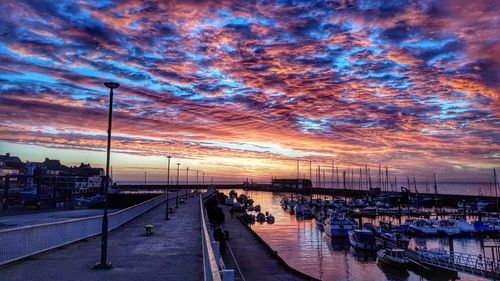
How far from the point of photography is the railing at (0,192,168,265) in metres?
15.8

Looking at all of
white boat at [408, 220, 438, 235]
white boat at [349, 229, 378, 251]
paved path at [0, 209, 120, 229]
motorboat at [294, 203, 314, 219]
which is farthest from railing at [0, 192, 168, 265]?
motorboat at [294, 203, 314, 219]

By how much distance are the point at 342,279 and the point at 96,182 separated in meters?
147

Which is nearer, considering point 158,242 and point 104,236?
point 104,236

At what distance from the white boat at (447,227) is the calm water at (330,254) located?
7.25 feet

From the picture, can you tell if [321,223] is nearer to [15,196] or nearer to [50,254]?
[50,254]

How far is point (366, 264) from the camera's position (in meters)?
47.4

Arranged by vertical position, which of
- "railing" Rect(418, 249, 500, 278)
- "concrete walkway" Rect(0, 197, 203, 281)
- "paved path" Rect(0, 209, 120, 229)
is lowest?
"railing" Rect(418, 249, 500, 278)

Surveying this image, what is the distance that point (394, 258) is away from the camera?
4378cm

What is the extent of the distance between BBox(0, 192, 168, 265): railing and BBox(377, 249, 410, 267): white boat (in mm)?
31771

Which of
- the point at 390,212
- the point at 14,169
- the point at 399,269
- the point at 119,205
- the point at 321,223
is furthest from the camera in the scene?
the point at 14,169

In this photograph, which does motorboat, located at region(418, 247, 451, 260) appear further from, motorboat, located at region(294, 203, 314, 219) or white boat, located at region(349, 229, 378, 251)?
motorboat, located at region(294, 203, 314, 219)

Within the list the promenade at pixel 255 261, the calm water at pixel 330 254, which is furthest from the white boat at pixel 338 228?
the promenade at pixel 255 261

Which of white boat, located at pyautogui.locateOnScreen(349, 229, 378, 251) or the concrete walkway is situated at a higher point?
the concrete walkway

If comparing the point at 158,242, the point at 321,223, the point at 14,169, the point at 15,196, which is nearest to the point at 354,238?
the point at 321,223
